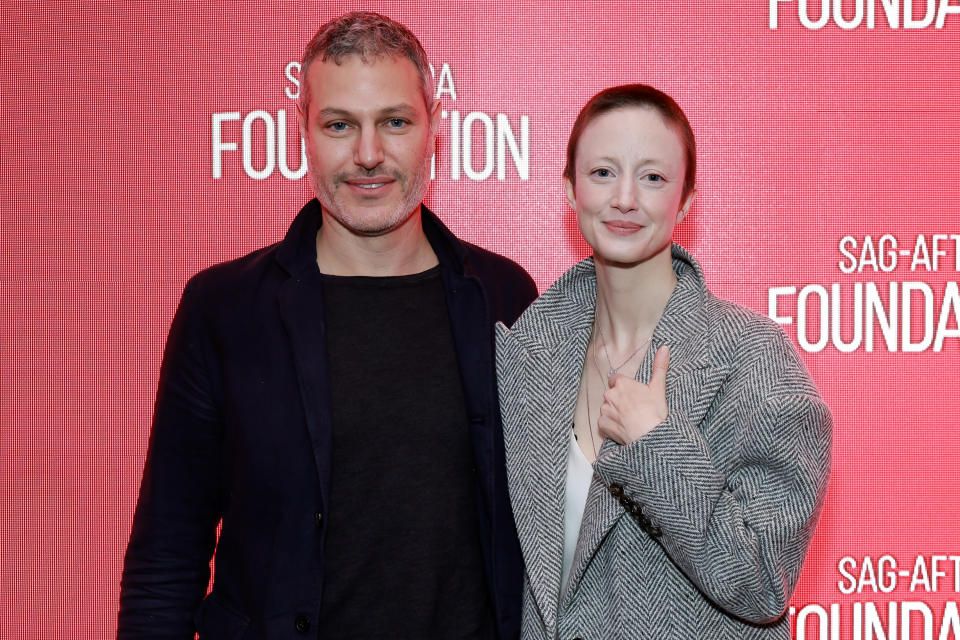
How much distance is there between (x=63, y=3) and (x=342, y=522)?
5.16ft

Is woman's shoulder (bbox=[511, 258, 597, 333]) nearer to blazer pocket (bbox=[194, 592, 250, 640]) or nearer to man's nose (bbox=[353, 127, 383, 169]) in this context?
man's nose (bbox=[353, 127, 383, 169])

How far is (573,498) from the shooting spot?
5.14 feet

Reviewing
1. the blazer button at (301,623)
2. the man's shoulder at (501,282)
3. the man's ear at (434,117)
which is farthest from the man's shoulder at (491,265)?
the blazer button at (301,623)

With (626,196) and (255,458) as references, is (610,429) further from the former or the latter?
(255,458)

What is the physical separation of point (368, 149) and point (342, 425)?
499 mm

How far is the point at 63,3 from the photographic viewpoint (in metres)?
2.27

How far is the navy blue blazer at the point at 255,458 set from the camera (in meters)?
1.56

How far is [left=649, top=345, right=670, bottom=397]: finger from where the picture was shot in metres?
1.44

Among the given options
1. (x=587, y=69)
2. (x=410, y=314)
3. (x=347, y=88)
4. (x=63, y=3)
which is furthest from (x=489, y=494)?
(x=63, y=3)

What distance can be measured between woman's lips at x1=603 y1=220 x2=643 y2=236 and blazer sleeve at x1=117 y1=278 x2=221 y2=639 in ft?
2.49

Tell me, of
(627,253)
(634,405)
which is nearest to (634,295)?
(627,253)

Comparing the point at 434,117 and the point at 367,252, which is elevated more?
the point at 434,117

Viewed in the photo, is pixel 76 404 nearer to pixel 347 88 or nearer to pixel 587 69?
pixel 347 88

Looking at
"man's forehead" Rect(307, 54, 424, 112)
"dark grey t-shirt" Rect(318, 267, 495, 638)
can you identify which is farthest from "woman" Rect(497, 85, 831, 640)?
"man's forehead" Rect(307, 54, 424, 112)
